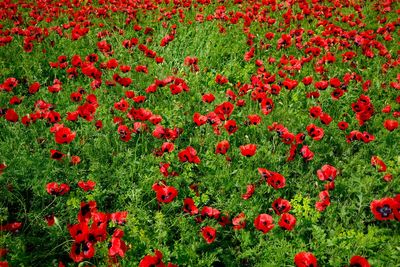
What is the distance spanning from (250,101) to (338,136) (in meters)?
1.20

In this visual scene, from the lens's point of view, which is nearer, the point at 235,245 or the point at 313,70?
the point at 235,245

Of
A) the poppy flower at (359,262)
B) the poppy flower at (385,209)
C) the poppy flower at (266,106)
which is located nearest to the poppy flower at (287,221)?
the poppy flower at (359,262)

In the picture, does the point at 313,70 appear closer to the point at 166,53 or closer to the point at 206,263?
the point at 166,53

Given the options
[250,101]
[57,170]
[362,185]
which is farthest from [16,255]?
[250,101]

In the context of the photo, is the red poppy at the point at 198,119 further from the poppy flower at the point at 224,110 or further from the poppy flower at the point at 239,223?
the poppy flower at the point at 239,223

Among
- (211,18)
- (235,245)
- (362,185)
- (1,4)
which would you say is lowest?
(235,245)

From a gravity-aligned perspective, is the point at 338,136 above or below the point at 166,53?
below

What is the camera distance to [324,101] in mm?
4707

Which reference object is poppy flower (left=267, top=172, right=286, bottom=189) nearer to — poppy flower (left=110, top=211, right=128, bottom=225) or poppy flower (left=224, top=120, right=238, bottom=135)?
poppy flower (left=224, top=120, right=238, bottom=135)

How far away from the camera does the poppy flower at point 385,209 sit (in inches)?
103

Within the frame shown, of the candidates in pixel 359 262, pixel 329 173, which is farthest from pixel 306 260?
pixel 329 173

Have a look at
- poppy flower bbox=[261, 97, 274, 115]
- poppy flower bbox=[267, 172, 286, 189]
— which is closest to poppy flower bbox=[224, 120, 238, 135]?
poppy flower bbox=[261, 97, 274, 115]

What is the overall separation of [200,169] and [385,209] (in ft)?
5.64

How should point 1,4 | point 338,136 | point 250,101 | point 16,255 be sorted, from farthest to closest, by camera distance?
point 1,4 < point 250,101 < point 338,136 < point 16,255
